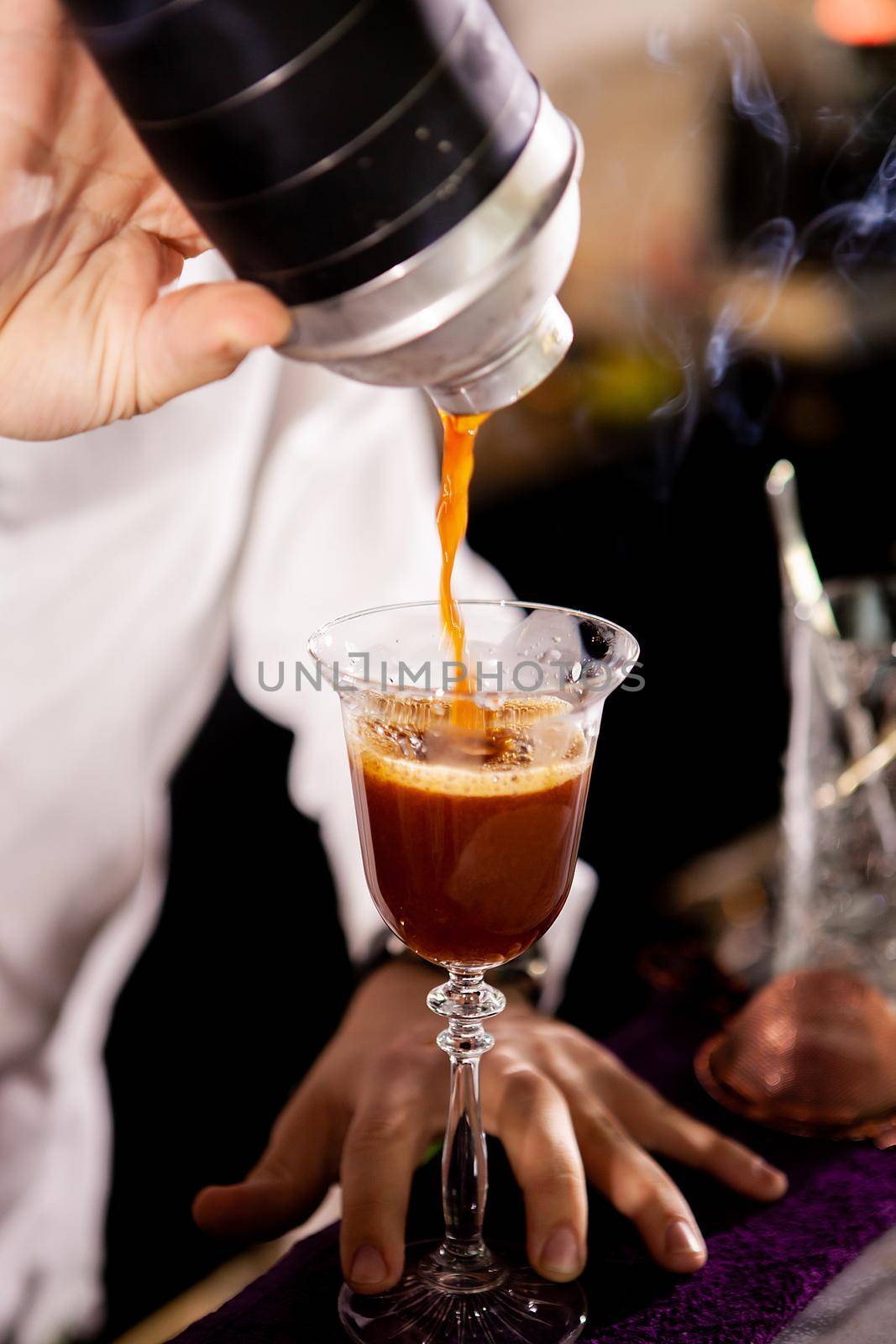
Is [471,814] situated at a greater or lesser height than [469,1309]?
greater

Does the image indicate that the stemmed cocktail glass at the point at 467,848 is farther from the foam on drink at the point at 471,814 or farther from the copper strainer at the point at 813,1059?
the copper strainer at the point at 813,1059

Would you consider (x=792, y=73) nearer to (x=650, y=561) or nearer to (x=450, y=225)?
(x=650, y=561)

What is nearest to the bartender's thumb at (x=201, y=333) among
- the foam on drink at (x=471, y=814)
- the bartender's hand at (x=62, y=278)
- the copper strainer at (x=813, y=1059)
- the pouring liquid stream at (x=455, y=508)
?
A: the bartender's hand at (x=62, y=278)

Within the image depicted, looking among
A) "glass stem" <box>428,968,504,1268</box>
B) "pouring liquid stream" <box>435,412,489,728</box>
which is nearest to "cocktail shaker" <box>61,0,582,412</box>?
"pouring liquid stream" <box>435,412,489,728</box>

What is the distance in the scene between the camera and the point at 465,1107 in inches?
39.0

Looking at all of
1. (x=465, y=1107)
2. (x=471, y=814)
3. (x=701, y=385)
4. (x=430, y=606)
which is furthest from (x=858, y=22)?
(x=465, y=1107)

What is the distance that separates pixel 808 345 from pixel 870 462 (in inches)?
17.5

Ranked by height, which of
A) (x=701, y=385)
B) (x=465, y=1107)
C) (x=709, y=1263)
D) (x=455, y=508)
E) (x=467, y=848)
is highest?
(x=455, y=508)

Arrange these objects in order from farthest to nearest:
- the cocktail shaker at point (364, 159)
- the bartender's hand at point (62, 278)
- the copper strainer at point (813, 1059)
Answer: the copper strainer at point (813, 1059)
the bartender's hand at point (62, 278)
the cocktail shaker at point (364, 159)

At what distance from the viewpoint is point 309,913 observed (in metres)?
1.90

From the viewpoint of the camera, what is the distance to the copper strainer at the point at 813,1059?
3.79 ft

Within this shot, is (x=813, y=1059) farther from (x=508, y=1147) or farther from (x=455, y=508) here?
(x=455, y=508)

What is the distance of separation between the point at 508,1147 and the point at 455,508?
0.53 metres

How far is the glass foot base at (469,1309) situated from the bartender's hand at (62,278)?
701mm
